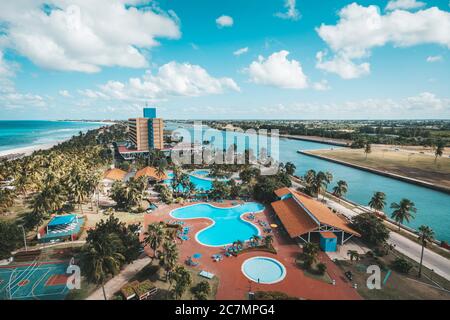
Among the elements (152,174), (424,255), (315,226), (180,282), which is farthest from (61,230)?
(424,255)

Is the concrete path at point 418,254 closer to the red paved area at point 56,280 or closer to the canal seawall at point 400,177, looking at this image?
the canal seawall at point 400,177

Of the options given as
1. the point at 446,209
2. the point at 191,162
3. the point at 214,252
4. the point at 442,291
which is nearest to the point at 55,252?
the point at 214,252

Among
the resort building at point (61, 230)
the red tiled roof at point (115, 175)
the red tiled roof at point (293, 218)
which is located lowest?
the resort building at point (61, 230)

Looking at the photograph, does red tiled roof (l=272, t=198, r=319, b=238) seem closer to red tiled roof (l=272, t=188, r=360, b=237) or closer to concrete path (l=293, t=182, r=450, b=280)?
red tiled roof (l=272, t=188, r=360, b=237)

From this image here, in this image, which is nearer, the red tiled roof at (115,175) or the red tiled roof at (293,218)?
the red tiled roof at (293,218)

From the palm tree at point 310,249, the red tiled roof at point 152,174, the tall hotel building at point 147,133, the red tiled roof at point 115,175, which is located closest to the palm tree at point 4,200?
the red tiled roof at point 115,175

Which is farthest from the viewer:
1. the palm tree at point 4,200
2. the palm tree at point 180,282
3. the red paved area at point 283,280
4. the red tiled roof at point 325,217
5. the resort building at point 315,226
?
the palm tree at point 4,200
